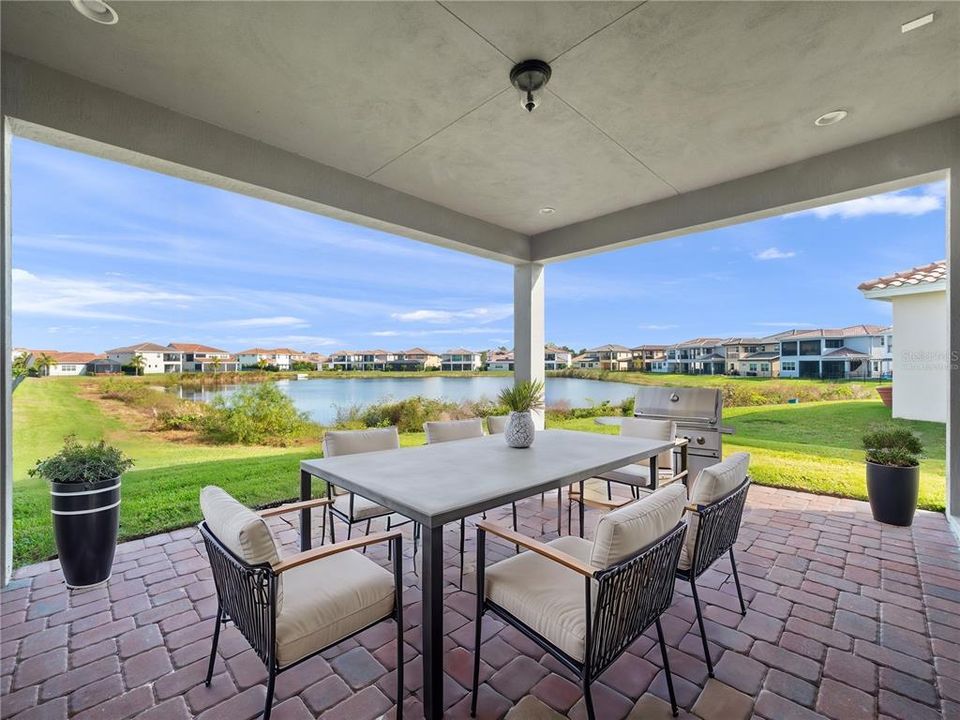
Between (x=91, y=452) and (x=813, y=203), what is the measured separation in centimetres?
589

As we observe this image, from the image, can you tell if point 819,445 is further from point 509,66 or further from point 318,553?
point 318,553

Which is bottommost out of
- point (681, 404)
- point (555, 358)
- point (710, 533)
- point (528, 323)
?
point (710, 533)

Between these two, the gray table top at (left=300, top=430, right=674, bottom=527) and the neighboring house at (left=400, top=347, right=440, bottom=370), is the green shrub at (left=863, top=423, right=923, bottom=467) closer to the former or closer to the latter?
the gray table top at (left=300, top=430, right=674, bottom=527)

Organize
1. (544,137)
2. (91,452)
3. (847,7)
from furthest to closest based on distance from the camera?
1. (544,137)
2. (91,452)
3. (847,7)

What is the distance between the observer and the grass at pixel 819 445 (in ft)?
13.6

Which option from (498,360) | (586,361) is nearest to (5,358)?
(498,360)

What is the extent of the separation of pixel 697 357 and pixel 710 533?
450 centimetres

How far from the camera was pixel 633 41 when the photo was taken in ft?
7.25

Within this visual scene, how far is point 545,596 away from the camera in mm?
1560

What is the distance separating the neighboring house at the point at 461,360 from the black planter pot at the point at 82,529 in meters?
4.53

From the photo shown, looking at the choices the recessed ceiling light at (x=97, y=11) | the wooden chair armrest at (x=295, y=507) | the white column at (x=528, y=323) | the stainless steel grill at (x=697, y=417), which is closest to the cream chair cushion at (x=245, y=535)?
the wooden chair armrest at (x=295, y=507)

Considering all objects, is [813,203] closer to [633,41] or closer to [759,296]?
[759,296]

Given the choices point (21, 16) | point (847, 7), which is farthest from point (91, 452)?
point (847, 7)

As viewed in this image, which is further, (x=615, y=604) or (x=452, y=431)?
(x=452, y=431)
